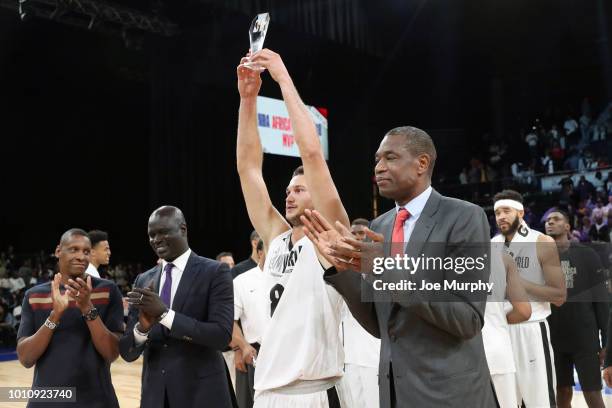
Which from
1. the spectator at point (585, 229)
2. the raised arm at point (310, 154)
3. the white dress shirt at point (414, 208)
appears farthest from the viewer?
the spectator at point (585, 229)

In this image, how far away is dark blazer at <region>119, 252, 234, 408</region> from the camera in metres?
2.85

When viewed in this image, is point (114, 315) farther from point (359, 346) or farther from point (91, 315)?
point (359, 346)

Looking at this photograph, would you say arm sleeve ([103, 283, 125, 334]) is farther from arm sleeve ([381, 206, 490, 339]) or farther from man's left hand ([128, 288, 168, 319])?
arm sleeve ([381, 206, 490, 339])

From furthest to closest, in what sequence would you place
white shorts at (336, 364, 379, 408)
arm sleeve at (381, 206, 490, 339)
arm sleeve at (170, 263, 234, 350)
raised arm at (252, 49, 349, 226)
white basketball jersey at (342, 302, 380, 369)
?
1. white basketball jersey at (342, 302, 380, 369)
2. white shorts at (336, 364, 379, 408)
3. arm sleeve at (170, 263, 234, 350)
4. raised arm at (252, 49, 349, 226)
5. arm sleeve at (381, 206, 490, 339)

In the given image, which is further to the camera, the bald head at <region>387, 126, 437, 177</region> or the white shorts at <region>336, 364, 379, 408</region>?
the white shorts at <region>336, 364, 379, 408</region>

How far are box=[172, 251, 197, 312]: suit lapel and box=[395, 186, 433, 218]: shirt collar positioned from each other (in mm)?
1280

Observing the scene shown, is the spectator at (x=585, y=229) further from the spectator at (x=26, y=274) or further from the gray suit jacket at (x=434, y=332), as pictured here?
the spectator at (x=26, y=274)

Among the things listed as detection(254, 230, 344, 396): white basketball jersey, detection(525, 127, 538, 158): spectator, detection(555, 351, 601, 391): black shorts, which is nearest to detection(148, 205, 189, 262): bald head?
detection(254, 230, 344, 396): white basketball jersey

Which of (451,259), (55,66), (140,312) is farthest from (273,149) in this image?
(451,259)

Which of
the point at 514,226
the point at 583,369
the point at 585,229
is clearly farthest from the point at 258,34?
the point at 585,229

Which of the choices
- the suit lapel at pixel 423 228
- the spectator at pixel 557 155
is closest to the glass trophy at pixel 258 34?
the suit lapel at pixel 423 228

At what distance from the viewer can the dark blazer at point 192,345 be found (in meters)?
2.85

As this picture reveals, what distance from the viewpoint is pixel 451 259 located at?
191 centimetres

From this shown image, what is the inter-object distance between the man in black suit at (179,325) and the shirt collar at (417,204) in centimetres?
120
